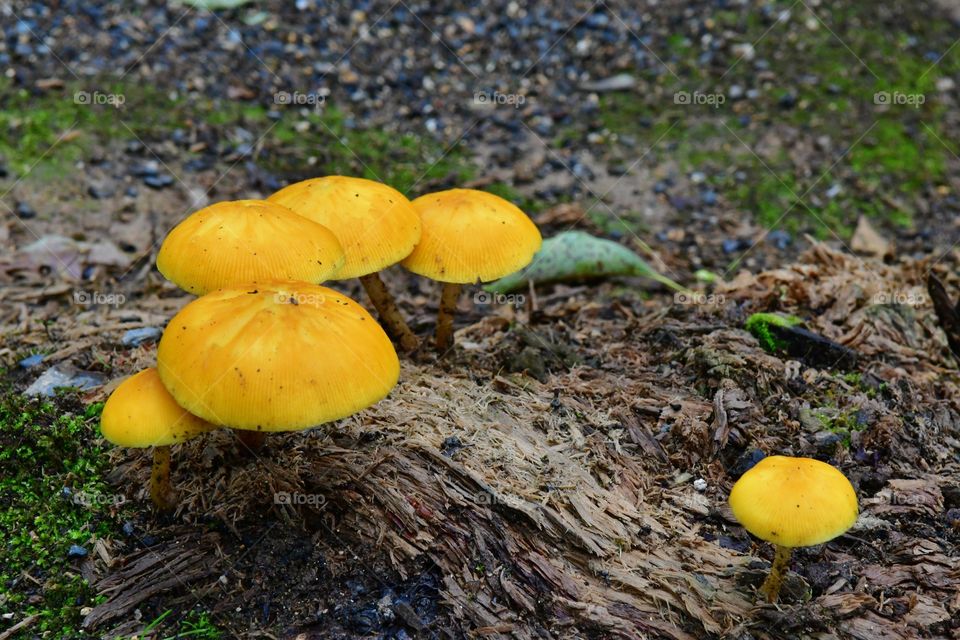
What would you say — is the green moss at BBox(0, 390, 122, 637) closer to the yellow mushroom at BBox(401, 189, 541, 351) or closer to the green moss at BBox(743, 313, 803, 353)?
the yellow mushroom at BBox(401, 189, 541, 351)

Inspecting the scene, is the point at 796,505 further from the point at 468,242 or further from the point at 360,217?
the point at 360,217

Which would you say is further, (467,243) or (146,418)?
(467,243)

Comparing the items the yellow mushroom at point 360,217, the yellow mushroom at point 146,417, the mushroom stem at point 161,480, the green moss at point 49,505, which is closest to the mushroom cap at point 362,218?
the yellow mushroom at point 360,217

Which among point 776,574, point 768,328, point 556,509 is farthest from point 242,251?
point 768,328

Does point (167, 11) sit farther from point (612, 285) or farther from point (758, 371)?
point (758, 371)

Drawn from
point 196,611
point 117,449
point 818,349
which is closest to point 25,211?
point 117,449

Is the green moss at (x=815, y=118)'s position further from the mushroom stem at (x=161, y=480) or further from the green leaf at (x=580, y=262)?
the mushroom stem at (x=161, y=480)
